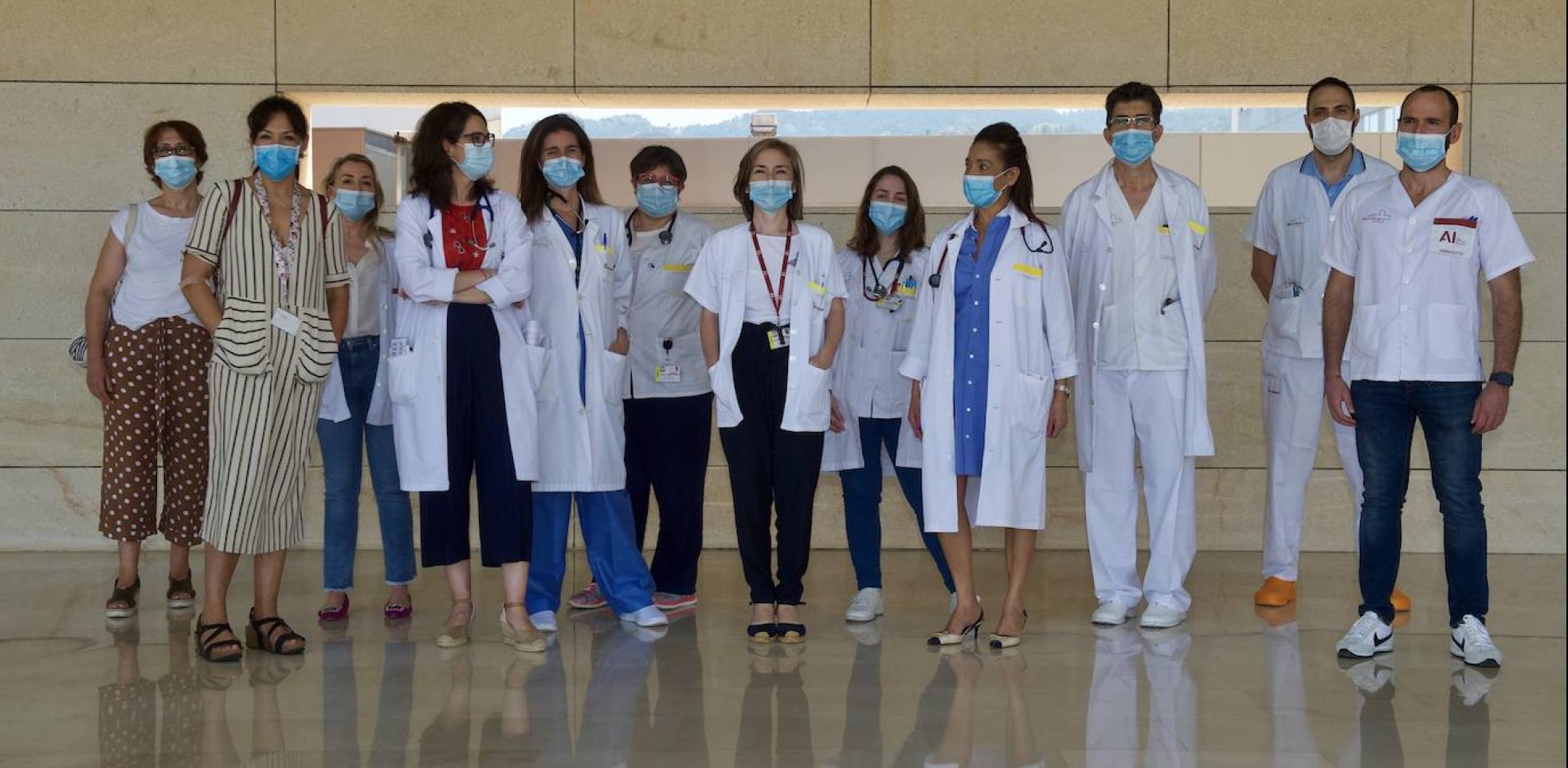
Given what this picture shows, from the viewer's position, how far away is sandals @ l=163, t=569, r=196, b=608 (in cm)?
612

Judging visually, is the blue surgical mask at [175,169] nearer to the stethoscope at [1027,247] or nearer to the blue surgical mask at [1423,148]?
the stethoscope at [1027,247]

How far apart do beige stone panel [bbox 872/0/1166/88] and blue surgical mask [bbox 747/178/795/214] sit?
2564mm

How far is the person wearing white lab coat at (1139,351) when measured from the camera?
5758 millimetres

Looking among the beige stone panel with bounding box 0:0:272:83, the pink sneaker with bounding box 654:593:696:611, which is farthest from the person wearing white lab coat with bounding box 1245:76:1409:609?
the beige stone panel with bounding box 0:0:272:83

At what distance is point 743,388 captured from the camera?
542 centimetres

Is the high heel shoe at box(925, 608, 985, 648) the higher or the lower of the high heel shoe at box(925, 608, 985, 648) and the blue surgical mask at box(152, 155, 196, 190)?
the lower

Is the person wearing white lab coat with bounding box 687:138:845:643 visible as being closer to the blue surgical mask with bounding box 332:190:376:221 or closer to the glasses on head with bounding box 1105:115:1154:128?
the glasses on head with bounding box 1105:115:1154:128

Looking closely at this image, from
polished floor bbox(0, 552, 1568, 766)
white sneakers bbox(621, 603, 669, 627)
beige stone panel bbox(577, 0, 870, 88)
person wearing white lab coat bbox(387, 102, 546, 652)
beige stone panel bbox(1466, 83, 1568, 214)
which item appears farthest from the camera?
beige stone panel bbox(577, 0, 870, 88)

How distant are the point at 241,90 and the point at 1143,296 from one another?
4620mm

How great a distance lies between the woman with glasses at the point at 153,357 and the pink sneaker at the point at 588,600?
1.43 metres

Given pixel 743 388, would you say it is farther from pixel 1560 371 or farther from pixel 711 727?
pixel 1560 371

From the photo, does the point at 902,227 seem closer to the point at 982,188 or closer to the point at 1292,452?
the point at 982,188

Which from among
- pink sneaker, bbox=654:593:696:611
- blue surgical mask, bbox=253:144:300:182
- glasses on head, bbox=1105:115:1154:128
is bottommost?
pink sneaker, bbox=654:593:696:611

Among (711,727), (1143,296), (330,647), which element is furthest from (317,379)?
(1143,296)
